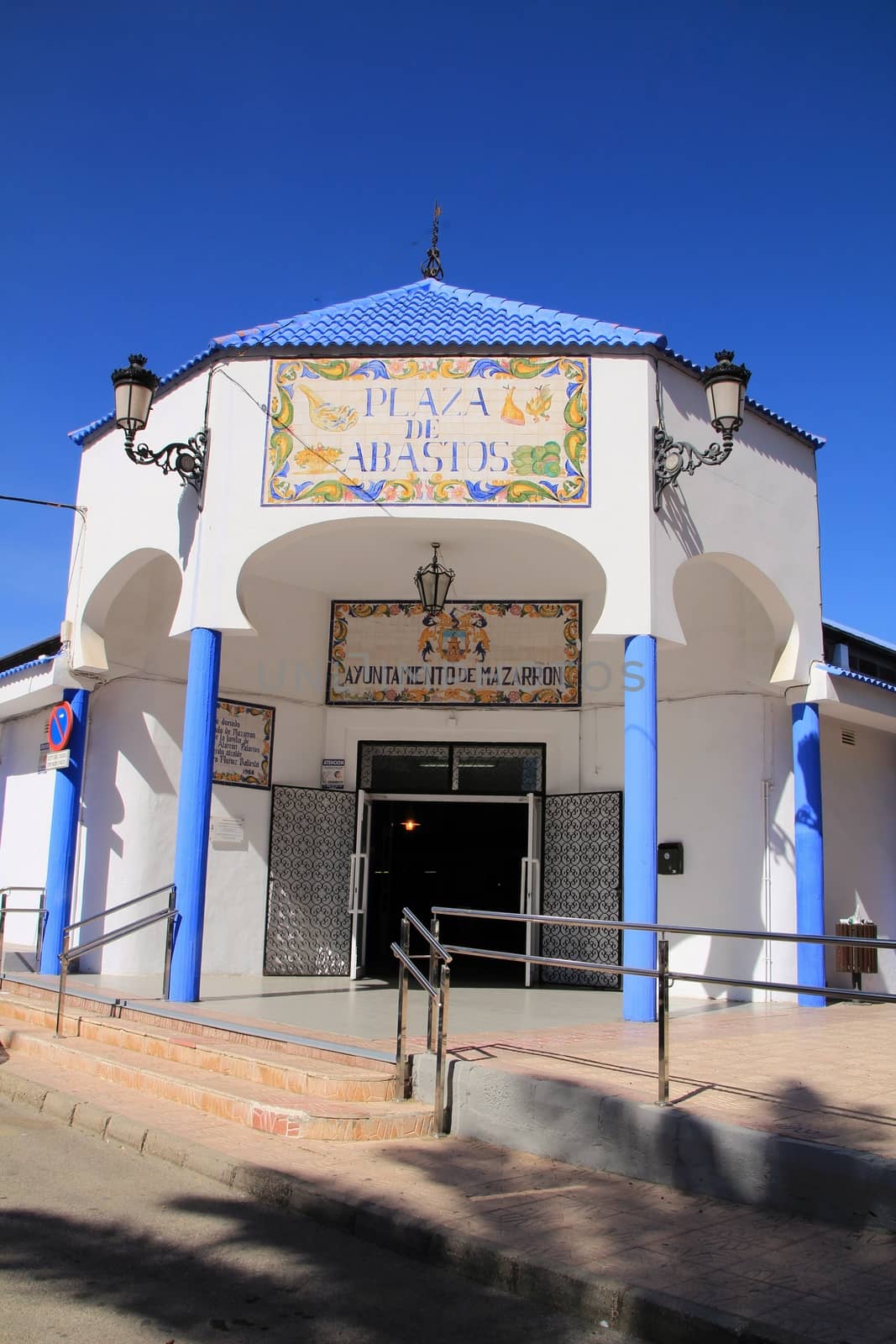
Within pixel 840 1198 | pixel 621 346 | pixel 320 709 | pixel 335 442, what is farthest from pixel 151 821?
pixel 840 1198

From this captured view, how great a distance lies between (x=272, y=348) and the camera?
390 inches

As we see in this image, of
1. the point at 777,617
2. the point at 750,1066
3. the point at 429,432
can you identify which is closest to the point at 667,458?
the point at 429,432

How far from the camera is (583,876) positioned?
40.1ft

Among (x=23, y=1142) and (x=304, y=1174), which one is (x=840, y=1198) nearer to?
(x=304, y=1174)

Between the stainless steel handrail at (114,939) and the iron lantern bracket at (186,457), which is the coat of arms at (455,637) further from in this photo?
the stainless steel handrail at (114,939)

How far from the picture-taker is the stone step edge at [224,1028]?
6.99 metres

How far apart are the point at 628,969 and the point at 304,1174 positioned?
1791mm

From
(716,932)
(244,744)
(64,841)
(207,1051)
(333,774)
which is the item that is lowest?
(207,1051)

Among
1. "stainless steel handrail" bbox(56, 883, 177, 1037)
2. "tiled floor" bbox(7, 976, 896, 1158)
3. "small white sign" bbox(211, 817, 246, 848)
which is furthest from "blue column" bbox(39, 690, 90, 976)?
"stainless steel handrail" bbox(56, 883, 177, 1037)

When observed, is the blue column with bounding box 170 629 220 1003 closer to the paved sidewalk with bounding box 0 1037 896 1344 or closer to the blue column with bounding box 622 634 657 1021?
the paved sidewalk with bounding box 0 1037 896 1344

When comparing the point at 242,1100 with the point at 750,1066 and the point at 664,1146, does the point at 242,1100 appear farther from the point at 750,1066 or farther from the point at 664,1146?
the point at 750,1066

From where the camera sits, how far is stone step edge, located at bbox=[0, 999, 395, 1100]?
254 inches

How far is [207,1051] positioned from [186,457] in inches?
201

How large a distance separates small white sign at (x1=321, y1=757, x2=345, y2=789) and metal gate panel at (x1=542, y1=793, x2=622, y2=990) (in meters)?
2.33
